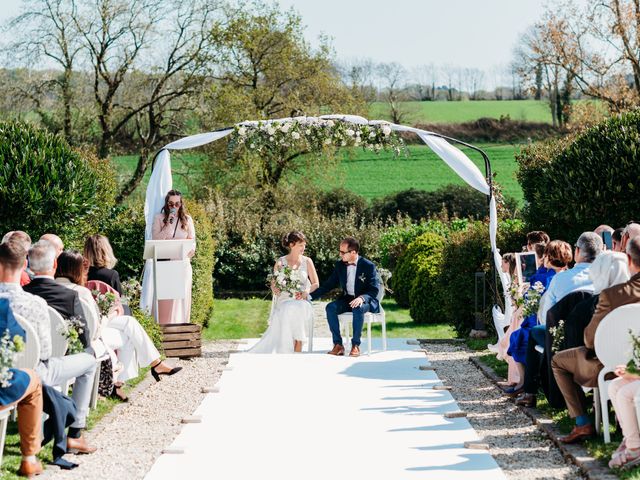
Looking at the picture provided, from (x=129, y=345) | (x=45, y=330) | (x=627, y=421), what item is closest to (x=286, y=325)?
(x=129, y=345)

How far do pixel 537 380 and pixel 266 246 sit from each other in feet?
51.1

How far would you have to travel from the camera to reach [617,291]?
6148mm

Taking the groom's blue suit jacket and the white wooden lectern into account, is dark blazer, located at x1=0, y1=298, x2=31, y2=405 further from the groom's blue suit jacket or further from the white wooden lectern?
the groom's blue suit jacket

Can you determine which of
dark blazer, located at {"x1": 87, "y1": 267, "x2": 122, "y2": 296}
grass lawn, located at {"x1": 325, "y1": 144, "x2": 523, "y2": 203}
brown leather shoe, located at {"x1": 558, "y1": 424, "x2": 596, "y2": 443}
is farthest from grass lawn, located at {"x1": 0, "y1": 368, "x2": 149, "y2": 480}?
grass lawn, located at {"x1": 325, "y1": 144, "x2": 523, "y2": 203}

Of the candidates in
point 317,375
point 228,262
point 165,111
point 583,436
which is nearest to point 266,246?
point 228,262

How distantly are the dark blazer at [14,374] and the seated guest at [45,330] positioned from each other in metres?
0.08

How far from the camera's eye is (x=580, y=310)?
6898 mm

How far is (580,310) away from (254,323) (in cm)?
1094

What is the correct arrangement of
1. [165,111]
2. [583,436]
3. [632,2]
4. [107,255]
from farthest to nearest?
[165,111] < [632,2] < [107,255] < [583,436]

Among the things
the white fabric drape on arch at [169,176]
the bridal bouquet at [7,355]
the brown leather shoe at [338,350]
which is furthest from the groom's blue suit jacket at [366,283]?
the bridal bouquet at [7,355]

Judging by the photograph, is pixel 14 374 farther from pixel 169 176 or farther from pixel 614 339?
pixel 169 176

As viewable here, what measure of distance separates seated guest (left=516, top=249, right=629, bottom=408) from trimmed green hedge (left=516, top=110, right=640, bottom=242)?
16.8 feet

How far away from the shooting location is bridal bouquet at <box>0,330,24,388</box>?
18.0ft

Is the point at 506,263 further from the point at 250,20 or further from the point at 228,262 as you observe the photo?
the point at 250,20
